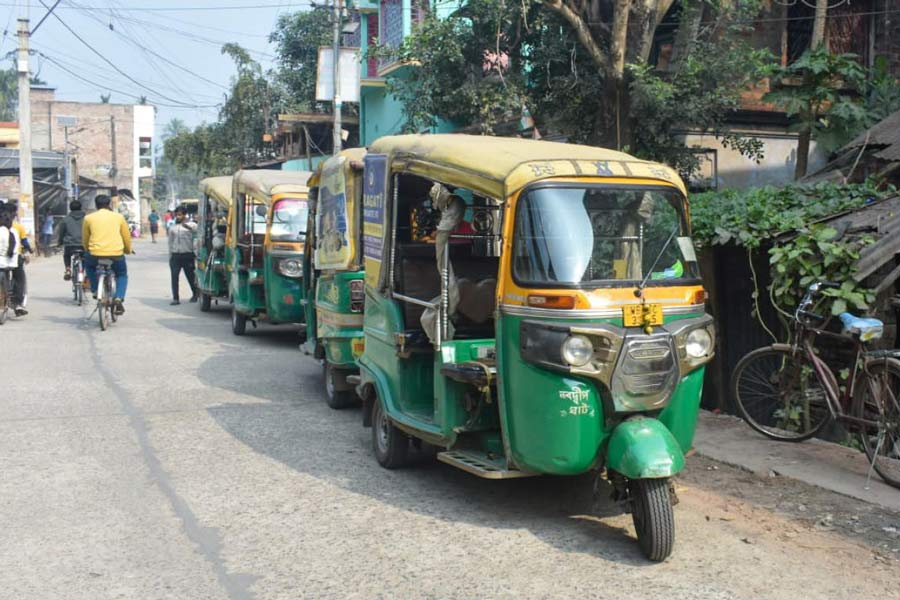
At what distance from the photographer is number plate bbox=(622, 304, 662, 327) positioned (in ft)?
16.9

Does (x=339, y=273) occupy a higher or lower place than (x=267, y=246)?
lower

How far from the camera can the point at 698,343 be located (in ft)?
17.9

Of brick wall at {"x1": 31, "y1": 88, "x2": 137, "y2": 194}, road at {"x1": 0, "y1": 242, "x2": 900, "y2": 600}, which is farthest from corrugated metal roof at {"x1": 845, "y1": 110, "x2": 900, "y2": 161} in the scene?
brick wall at {"x1": 31, "y1": 88, "x2": 137, "y2": 194}

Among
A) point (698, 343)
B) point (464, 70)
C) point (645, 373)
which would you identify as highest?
point (464, 70)

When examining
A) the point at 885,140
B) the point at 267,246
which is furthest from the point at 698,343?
the point at 267,246

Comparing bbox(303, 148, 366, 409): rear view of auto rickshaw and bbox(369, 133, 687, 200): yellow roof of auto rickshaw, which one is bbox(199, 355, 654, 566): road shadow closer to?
bbox(303, 148, 366, 409): rear view of auto rickshaw

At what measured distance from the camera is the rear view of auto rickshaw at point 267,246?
12.2 metres

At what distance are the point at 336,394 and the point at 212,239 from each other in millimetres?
8646

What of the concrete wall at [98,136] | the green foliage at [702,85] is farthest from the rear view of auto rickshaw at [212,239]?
the concrete wall at [98,136]

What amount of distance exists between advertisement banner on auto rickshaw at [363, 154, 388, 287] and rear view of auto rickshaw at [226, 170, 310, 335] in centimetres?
442

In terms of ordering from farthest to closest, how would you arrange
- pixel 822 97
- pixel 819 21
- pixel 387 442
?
pixel 819 21 < pixel 822 97 < pixel 387 442

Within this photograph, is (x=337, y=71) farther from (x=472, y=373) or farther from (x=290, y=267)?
(x=472, y=373)

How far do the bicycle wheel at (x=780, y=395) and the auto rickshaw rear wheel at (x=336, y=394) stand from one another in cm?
342

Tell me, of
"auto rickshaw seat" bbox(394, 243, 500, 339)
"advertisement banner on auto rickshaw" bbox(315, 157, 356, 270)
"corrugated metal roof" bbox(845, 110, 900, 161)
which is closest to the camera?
"auto rickshaw seat" bbox(394, 243, 500, 339)
